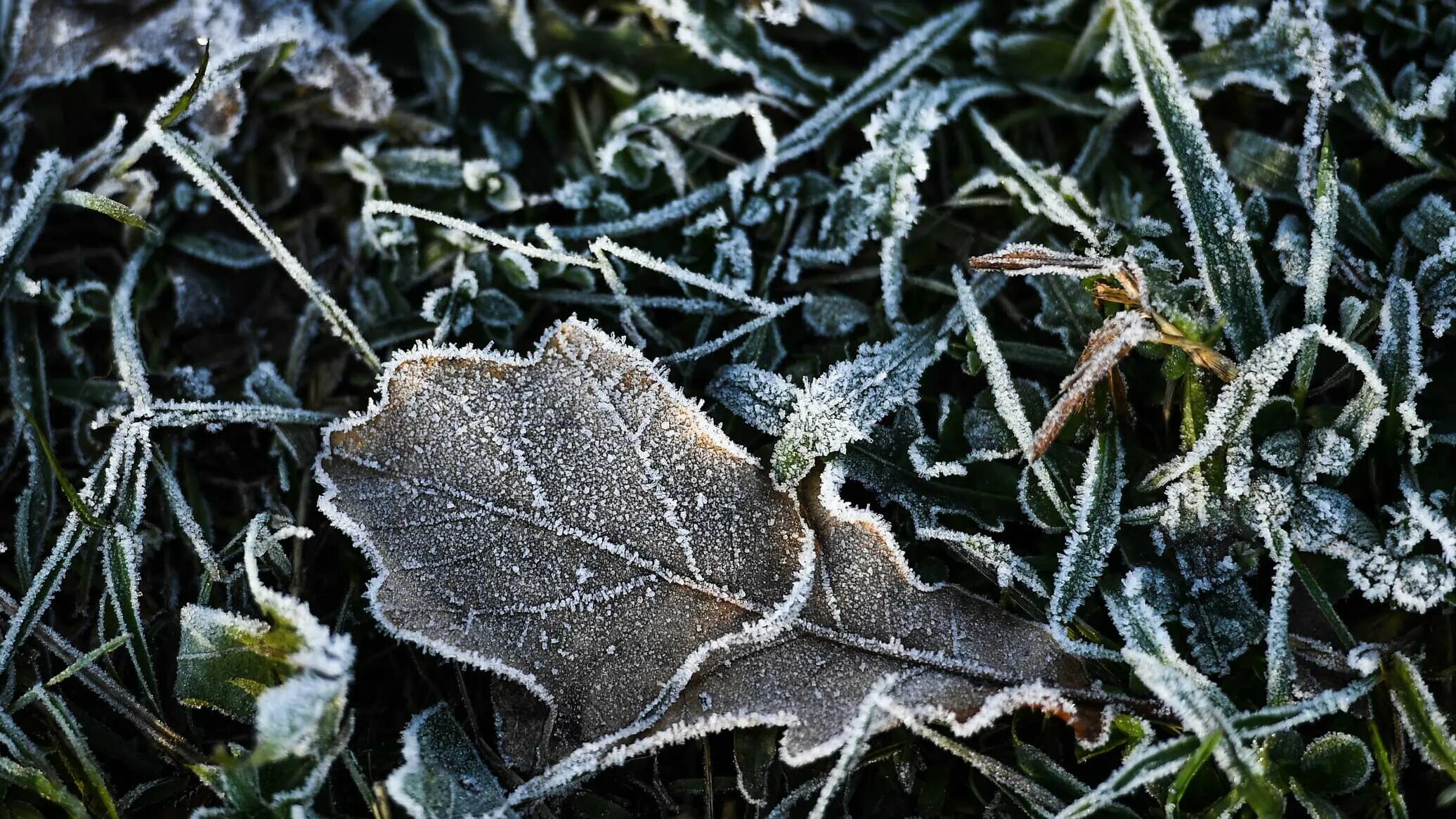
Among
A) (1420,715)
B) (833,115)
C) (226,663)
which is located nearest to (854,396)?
(833,115)

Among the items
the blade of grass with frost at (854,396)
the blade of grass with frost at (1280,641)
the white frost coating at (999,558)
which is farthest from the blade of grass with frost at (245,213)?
the blade of grass with frost at (1280,641)

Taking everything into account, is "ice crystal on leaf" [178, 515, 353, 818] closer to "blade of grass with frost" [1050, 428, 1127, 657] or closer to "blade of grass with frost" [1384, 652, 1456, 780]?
"blade of grass with frost" [1050, 428, 1127, 657]

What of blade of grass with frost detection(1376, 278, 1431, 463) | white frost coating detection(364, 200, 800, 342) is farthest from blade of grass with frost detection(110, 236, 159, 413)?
blade of grass with frost detection(1376, 278, 1431, 463)

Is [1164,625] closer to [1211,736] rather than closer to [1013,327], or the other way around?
[1211,736]

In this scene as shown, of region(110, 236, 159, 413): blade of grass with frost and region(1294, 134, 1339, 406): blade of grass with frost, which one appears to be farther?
region(110, 236, 159, 413): blade of grass with frost

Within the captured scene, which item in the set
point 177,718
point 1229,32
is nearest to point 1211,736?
point 1229,32

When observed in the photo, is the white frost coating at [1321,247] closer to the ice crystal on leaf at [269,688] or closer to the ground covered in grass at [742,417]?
the ground covered in grass at [742,417]

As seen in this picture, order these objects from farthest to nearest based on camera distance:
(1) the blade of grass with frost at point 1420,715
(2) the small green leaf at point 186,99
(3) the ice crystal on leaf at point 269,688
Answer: (2) the small green leaf at point 186,99
(1) the blade of grass with frost at point 1420,715
(3) the ice crystal on leaf at point 269,688
